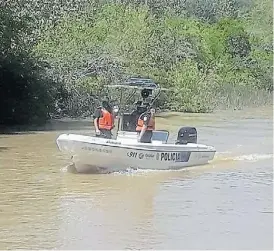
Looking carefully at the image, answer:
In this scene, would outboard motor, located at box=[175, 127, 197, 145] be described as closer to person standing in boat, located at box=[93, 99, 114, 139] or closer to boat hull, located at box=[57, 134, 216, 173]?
boat hull, located at box=[57, 134, 216, 173]

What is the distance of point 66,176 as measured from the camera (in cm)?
1678

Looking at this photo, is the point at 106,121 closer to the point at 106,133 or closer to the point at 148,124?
the point at 106,133

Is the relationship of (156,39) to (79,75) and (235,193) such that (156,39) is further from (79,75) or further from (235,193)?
(235,193)

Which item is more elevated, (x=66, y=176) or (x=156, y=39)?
(x=156, y=39)

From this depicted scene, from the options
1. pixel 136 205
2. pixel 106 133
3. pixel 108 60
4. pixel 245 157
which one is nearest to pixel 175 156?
pixel 106 133

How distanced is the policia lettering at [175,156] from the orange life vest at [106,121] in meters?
1.35

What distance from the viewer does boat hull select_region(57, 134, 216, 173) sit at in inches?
640

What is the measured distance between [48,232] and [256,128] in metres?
21.6

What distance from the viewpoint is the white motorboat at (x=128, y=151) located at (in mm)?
16312

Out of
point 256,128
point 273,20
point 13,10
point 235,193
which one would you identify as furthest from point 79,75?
point 273,20

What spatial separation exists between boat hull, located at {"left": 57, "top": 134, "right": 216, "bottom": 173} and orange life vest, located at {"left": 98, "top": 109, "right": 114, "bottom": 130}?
0.79 meters

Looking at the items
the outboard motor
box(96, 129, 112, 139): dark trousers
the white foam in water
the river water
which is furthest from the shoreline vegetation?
box(96, 129, 112, 139): dark trousers

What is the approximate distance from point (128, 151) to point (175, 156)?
1376 millimetres

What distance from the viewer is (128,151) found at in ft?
54.8
